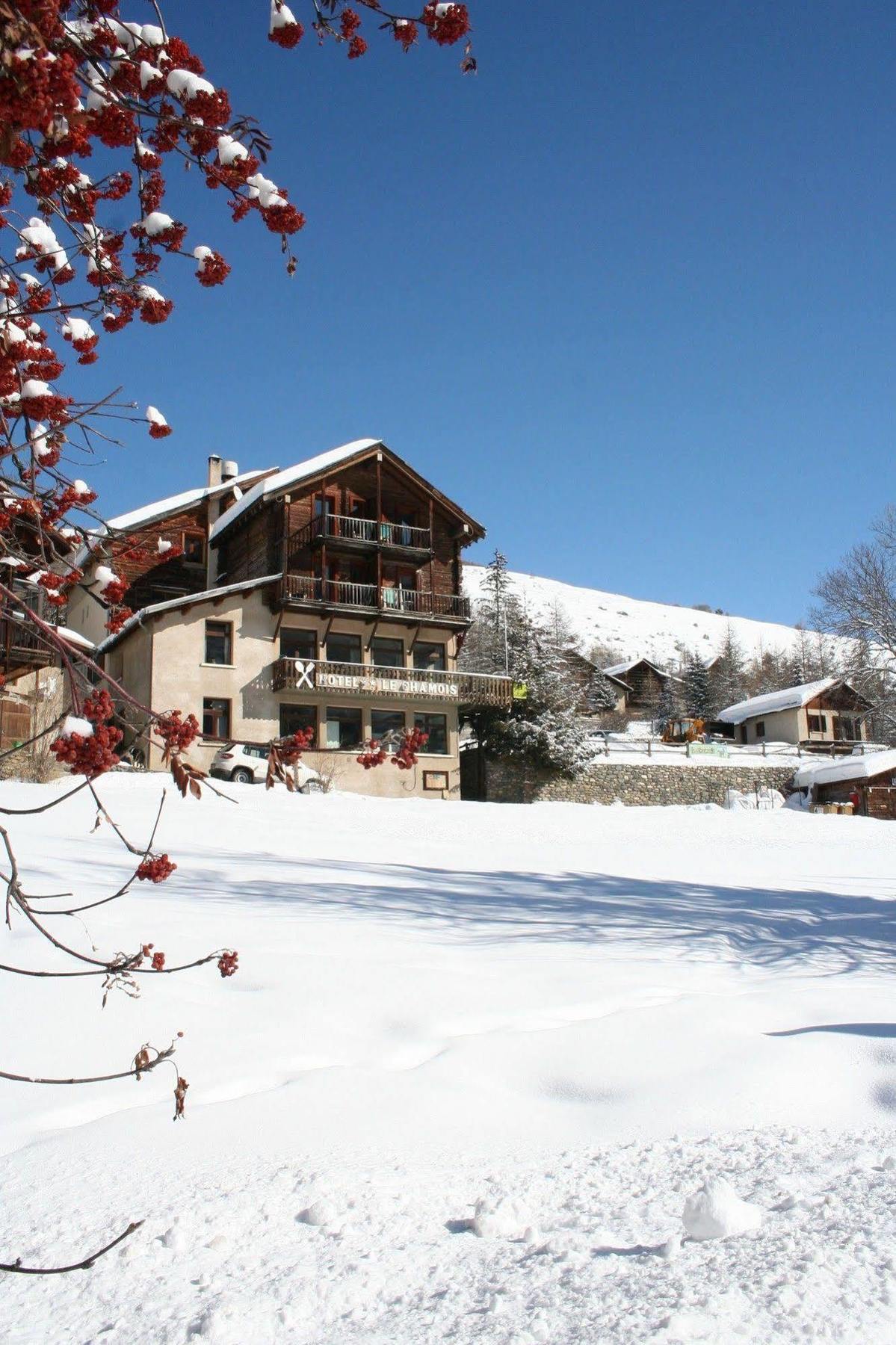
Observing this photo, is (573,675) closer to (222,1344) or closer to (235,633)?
(235,633)

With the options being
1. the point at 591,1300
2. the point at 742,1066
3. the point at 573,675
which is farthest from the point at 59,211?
the point at 573,675

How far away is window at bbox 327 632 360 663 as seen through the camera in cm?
3544

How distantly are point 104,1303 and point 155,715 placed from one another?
5.42 ft

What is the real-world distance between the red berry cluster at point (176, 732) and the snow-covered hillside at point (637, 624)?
108m

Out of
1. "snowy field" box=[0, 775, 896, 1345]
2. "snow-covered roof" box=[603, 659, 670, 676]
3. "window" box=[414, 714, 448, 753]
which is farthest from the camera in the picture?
"snow-covered roof" box=[603, 659, 670, 676]

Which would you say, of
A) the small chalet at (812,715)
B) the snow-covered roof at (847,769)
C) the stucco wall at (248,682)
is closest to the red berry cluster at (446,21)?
the stucco wall at (248,682)

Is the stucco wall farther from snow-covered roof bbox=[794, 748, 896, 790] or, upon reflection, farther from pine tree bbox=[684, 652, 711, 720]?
pine tree bbox=[684, 652, 711, 720]

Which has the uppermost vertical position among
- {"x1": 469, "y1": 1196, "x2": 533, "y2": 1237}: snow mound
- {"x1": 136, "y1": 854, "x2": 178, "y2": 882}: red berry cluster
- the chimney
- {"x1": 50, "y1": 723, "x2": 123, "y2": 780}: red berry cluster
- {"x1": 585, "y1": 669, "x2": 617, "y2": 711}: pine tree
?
the chimney

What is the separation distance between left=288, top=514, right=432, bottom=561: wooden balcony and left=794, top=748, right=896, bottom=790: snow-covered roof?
18035 mm

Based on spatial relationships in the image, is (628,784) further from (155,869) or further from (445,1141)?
(155,869)

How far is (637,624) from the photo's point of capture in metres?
137

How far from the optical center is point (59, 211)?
3158 mm

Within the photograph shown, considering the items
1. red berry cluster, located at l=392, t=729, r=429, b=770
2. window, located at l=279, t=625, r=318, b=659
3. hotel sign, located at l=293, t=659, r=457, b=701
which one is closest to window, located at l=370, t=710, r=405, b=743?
hotel sign, located at l=293, t=659, r=457, b=701

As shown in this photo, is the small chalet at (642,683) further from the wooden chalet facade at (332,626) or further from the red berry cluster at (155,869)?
the red berry cluster at (155,869)
